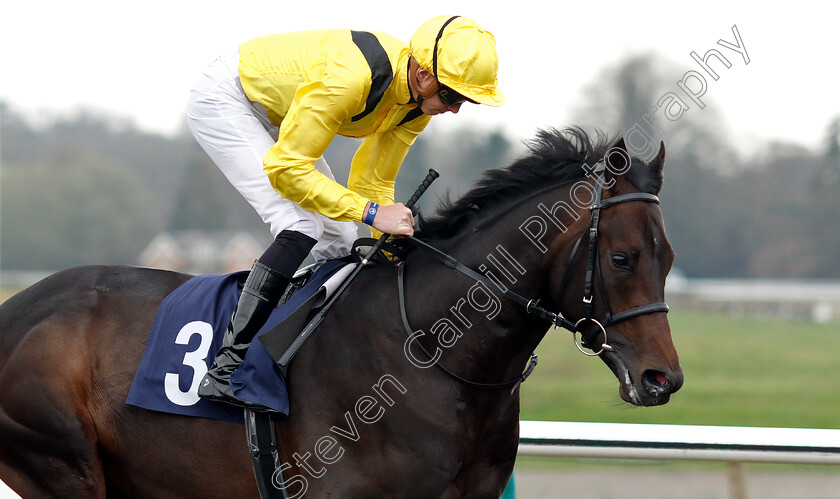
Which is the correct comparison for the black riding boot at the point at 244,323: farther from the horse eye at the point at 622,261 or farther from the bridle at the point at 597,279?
the horse eye at the point at 622,261

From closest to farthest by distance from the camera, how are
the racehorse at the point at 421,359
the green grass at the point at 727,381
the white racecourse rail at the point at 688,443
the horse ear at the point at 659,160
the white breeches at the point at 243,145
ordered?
the racehorse at the point at 421,359 → the horse ear at the point at 659,160 → the white breeches at the point at 243,145 → the white racecourse rail at the point at 688,443 → the green grass at the point at 727,381

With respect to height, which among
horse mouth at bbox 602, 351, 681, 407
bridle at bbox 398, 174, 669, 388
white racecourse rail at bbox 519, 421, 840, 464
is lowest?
white racecourse rail at bbox 519, 421, 840, 464

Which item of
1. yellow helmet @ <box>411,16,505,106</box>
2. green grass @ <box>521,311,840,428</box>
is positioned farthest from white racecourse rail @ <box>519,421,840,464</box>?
yellow helmet @ <box>411,16,505,106</box>

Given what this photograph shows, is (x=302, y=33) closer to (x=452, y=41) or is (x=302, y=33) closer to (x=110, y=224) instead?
(x=452, y=41)

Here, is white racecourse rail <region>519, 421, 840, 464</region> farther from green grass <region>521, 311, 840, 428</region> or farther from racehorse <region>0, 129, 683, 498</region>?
green grass <region>521, 311, 840, 428</region>

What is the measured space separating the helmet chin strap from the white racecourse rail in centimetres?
186

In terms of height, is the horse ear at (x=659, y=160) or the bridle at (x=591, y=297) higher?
the horse ear at (x=659, y=160)

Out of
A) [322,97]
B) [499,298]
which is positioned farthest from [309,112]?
[499,298]

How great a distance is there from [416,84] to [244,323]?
3.18ft

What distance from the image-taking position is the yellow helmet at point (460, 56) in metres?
2.74

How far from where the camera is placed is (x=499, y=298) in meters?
2.71

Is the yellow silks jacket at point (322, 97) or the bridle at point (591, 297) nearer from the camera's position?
the bridle at point (591, 297)

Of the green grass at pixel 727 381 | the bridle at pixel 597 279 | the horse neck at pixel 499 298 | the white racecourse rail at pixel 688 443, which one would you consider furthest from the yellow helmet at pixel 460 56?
the green grass at pixel 727 381

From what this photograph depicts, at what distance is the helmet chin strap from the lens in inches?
112
